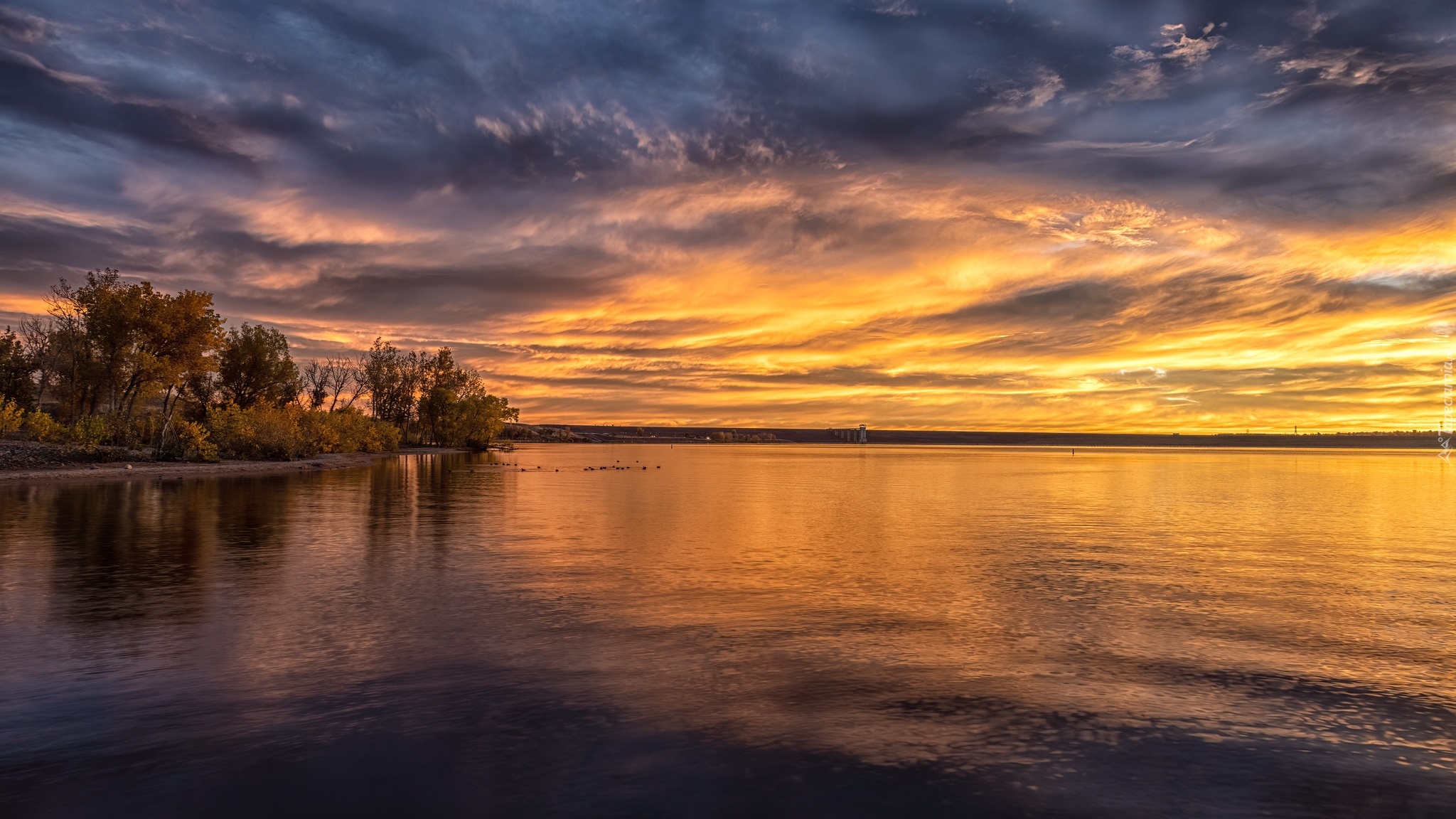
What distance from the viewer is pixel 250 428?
256 ft

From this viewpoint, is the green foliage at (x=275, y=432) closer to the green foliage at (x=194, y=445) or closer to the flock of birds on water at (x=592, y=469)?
the green foliage at (x=194, y=445)

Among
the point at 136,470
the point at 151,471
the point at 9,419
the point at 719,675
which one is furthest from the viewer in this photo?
the point at 151,471

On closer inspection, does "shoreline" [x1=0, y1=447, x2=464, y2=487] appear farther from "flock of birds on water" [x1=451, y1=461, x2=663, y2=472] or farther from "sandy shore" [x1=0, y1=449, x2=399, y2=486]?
"flock of birds on water" [x1=451, y1=461, x2=663, y2=472]

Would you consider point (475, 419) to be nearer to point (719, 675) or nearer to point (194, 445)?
point (194, 445)

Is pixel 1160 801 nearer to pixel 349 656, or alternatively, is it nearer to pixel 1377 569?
pixel 349 656

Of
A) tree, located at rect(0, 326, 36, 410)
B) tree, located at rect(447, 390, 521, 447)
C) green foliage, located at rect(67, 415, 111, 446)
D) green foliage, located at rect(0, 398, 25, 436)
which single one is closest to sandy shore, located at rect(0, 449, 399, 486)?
green foliage, located at rect(67, 415, 111, 446)

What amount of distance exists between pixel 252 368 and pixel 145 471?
3957 centimetres

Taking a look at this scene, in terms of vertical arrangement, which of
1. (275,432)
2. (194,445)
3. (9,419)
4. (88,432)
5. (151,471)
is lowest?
(151,471)

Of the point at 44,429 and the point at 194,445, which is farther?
the point at 194,445

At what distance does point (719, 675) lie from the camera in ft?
42.3

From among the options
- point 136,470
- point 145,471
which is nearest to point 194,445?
point 145,471

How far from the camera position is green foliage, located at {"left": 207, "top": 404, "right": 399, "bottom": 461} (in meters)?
76.8

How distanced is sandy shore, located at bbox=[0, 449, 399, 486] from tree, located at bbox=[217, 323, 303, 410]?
746 inches

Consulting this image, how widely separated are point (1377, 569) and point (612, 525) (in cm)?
2541
